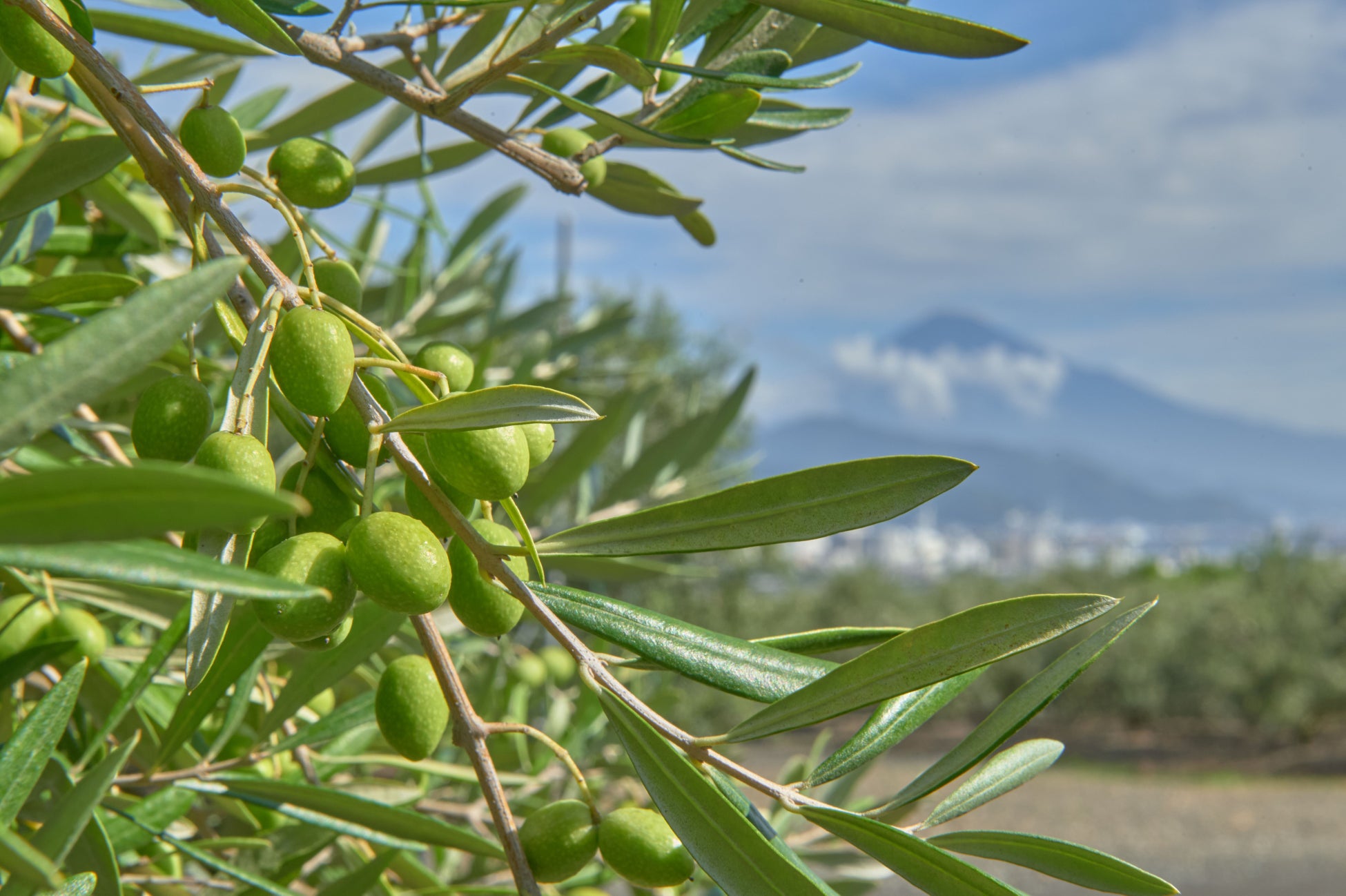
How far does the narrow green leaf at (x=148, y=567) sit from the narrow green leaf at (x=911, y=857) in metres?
0.29

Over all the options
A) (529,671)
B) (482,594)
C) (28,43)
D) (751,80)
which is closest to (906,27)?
(751,80)

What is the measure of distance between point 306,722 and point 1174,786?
1545 cm

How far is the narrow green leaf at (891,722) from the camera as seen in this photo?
0.57m

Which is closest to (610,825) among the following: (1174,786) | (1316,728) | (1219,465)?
(1174,786)

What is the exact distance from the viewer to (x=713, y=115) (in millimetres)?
694

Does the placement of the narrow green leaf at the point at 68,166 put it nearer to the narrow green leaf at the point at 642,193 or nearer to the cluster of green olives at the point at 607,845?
the narrow green leaf at the point at 642,193

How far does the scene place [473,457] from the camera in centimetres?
46

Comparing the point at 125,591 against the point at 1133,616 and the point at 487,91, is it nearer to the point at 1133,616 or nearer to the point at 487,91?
the point at 487,91

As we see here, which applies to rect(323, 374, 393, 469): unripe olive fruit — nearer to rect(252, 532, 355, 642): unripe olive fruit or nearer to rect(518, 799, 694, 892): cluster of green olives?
rect(252, 532, 355, 642): unripe olive fruit

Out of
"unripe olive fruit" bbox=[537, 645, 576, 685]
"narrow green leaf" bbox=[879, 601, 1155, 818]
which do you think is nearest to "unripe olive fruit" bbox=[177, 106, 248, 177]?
"narrow green leaf" bbox=[879, 601, 1155, 818]

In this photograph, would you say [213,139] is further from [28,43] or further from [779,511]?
[779,511]

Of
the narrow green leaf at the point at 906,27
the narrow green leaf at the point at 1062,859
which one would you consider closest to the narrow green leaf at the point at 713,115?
the narrow green leaf at the point at 906,27

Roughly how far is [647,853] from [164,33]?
778mm

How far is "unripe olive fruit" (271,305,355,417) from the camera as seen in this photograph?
0.46m
